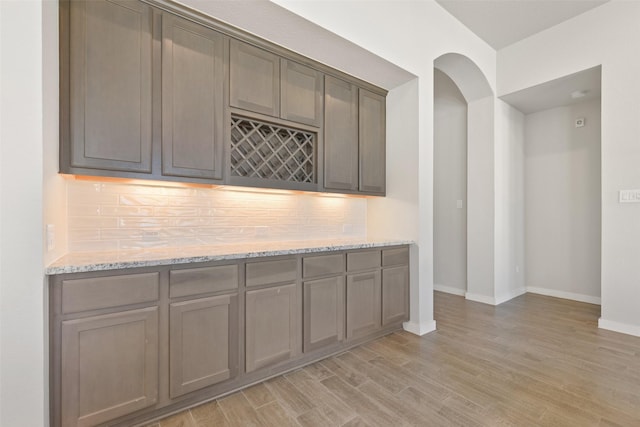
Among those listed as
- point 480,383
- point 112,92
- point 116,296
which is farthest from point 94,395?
point 480,383

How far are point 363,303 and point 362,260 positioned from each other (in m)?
0.39

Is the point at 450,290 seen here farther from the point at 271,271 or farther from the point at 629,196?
the point at 271,271

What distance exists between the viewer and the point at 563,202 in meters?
4.17

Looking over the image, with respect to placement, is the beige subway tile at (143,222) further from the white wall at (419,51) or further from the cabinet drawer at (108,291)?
the white wall at (419,51)

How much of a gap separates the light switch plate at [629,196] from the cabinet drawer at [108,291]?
4186mm

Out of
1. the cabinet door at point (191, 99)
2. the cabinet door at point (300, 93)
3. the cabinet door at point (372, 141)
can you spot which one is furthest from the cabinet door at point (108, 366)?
the cabinet door at point (372, 141)

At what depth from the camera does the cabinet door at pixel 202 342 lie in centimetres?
168

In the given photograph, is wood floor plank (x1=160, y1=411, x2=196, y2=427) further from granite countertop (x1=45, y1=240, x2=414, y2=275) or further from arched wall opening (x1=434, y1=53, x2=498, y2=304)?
arched wall opening (x1=434, y1=53, x2=498, y2=304)

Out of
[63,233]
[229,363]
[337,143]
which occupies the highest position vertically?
[337,143]

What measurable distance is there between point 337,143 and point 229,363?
2003 mm

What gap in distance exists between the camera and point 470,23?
3.33 metres

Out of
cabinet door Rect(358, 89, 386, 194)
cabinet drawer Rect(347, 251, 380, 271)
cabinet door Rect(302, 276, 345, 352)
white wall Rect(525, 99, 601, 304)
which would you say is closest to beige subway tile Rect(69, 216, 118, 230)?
cabinet door Rect(302, 276, 345, 352)

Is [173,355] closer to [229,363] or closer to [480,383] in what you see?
[229,363]

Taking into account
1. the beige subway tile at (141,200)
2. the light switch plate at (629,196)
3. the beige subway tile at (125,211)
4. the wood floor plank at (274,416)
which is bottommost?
the wood floor plank at (274,416)
